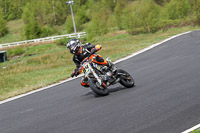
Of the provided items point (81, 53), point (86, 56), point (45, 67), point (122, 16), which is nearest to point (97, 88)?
point (86, 56)

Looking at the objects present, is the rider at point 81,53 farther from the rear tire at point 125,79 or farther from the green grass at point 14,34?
the green grass at point 14,34

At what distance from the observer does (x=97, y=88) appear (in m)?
9.34

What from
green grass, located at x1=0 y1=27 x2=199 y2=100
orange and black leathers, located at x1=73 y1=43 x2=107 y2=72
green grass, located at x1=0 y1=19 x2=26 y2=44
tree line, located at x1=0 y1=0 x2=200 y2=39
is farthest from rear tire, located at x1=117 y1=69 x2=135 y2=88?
green grass, located at x1=0 y1=19 x2=26 y2=44

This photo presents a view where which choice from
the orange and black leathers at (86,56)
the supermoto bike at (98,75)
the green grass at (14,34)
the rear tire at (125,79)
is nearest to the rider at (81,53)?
the orange and black leathers at (86,56)

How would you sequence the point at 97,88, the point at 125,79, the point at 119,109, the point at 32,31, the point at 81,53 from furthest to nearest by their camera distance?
1. the point at 32,31
2. the point at 125,79
3. the point at 81,53
4. the point at 97,88
5. the point at 119,109

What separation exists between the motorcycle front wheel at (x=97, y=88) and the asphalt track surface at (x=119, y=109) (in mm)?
178

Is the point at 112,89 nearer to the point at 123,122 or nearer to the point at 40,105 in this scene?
the point at 40,105

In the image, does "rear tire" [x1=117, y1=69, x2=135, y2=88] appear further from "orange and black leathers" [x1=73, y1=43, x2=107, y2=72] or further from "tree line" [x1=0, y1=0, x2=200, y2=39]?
"tree line" [x1=0, y1=0, x2=200, y2=39]

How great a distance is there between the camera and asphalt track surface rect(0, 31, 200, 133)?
6.33 m

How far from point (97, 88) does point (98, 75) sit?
415 mm

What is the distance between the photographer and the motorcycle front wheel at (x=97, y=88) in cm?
918

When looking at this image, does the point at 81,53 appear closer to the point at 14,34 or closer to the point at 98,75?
the point at 98,75

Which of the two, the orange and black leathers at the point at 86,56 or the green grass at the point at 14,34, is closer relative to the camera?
the orange and black leathers at the point at 86,56

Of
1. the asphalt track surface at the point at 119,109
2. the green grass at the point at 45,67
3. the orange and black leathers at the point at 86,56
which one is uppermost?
the orange and black leathers at the point at 86,56
